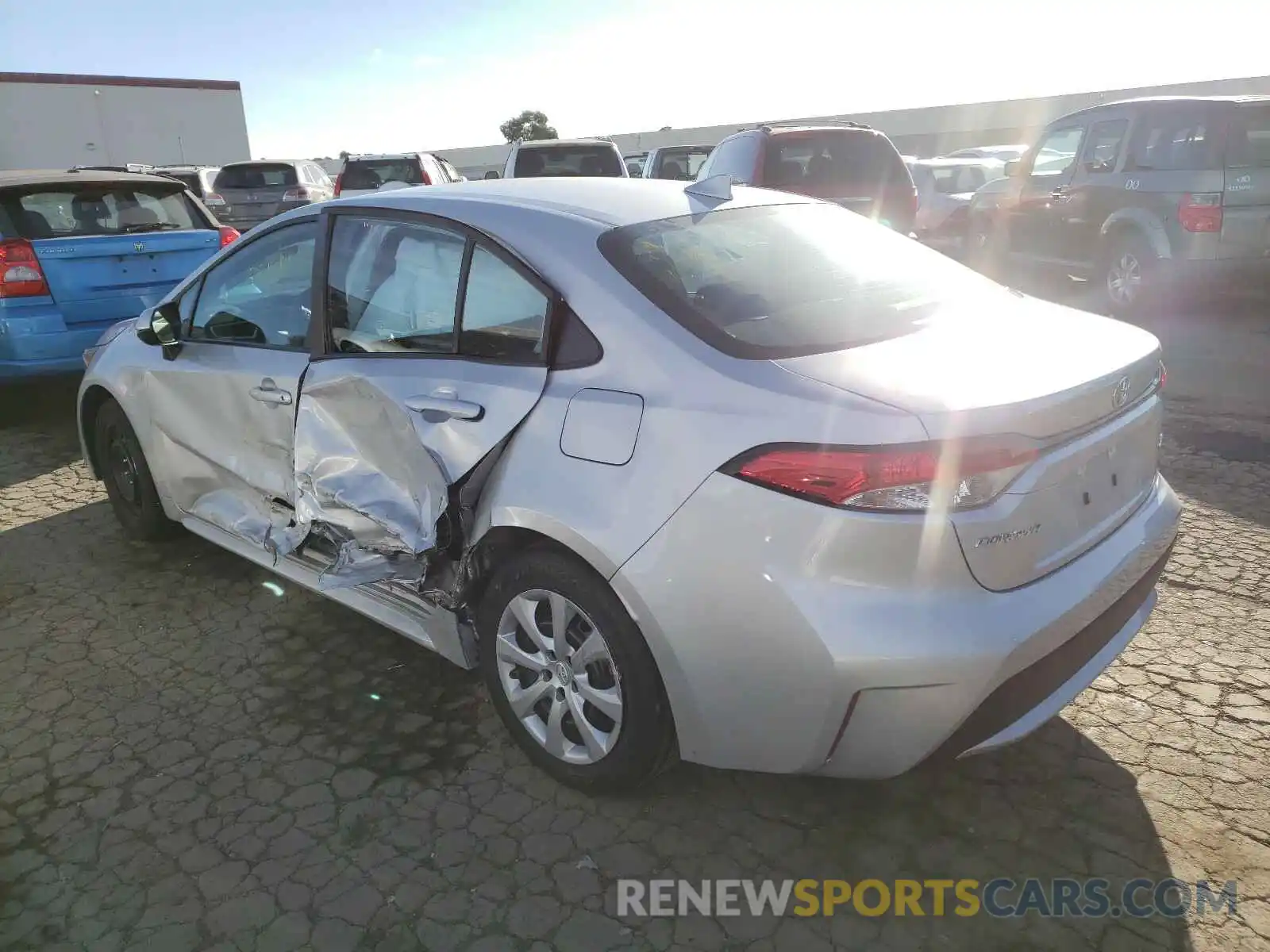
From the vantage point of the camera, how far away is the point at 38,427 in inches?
270

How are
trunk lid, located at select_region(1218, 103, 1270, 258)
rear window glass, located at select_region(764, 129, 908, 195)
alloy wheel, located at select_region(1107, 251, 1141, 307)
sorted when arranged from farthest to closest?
rear window glass, located at select_region(764, 129, 908, 195) < alloy wheel, located at select_region(1107, 251, 1141, 307) < trunk lid, located at select_region(1218, 103, 1270, 258)

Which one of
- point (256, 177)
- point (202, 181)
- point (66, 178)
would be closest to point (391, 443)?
point (66, 178)

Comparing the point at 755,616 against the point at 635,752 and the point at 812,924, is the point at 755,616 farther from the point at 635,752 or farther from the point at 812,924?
the point at 812,924

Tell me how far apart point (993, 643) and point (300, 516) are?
2.37 meters

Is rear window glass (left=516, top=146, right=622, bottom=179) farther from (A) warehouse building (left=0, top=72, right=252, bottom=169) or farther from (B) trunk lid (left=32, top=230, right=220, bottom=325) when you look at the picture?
(A) warehouse building (left=0, top=72, right=252, bottom=169)

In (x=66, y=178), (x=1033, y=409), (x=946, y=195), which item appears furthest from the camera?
(x=946, y=195)

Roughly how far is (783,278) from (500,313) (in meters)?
0.84

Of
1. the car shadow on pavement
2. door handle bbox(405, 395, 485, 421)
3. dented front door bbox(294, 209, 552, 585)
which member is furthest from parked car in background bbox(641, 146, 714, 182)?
door handle bbox(405, 395, 485, 421)

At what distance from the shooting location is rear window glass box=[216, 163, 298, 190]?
1541 centimetres

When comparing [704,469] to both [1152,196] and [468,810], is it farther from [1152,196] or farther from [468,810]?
[1152,196]

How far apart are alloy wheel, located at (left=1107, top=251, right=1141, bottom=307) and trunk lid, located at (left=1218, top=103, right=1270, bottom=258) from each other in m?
0.90

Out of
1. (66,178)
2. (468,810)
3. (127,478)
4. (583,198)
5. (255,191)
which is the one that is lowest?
(468,810)

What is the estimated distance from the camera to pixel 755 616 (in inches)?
82.6

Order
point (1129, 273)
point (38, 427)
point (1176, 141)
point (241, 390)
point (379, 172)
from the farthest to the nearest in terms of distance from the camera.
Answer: point (379, 172) → point (1129, 273) → point (1176, 141) → point (38, 427) → point (241, 390)
